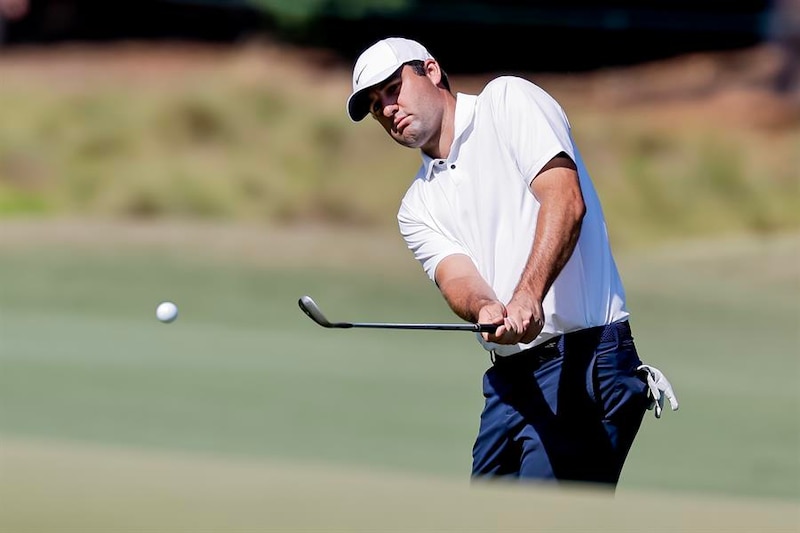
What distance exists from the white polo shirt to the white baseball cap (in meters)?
0.24

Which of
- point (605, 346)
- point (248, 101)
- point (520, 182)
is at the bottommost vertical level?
point (605, 346)

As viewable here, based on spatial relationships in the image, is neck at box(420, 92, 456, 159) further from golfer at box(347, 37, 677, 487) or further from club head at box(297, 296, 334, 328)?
club head at box(297, 296, 334, 328)

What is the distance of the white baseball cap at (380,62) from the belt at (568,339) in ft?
3.19

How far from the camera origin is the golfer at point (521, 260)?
17.0 feet

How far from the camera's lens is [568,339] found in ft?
17.3

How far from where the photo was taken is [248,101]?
2370cm

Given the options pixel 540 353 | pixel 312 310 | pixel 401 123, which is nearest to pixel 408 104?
pixel 401 123

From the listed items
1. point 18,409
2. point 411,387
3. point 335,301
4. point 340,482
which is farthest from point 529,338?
point 335,301

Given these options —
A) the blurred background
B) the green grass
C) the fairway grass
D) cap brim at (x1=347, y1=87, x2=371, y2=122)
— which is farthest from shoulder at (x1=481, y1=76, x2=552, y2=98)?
the green grass

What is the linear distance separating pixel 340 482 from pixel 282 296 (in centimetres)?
1228

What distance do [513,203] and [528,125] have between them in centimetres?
26

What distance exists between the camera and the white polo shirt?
516 centimetres

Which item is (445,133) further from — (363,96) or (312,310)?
(312,310)

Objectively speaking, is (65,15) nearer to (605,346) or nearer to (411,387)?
(411,387)
